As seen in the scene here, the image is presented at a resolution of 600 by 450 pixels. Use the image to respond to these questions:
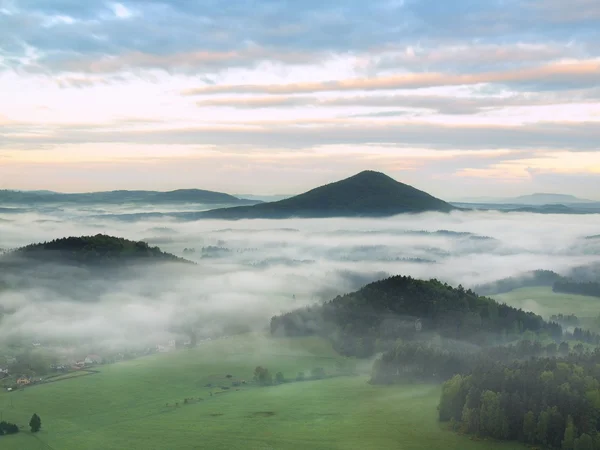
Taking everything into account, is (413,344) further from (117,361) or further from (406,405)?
(117,361)

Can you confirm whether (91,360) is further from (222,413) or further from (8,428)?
(222,413)

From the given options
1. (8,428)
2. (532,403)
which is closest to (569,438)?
(532,403)

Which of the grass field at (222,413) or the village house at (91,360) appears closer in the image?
the grass field at (222,413)

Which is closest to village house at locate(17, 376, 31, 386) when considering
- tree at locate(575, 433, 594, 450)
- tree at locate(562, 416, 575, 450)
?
tree at locate(562, 416, 575, 450)

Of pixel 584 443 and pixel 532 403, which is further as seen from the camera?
pixel 532 403

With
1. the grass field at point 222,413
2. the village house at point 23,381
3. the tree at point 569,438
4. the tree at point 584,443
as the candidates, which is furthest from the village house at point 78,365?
the tree at point 584,443

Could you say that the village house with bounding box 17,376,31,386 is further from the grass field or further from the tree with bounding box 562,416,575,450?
the tree with bounding box 562,416,575,450

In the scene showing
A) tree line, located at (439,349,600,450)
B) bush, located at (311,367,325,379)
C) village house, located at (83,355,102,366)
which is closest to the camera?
tree line, located at (439,349,600,450)

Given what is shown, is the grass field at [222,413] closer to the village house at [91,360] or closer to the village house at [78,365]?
the village house at [78,365]
